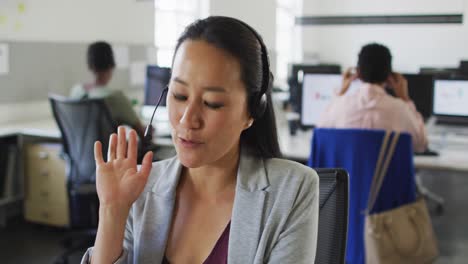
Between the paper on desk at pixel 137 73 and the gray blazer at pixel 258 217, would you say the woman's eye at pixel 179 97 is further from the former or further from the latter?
the paper on desk at pixel 137 73

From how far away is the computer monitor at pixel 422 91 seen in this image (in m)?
3.48

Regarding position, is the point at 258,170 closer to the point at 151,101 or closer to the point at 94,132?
the point at 94,132

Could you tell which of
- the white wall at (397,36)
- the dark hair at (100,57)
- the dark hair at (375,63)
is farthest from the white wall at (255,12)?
the dark hair at (375,63)

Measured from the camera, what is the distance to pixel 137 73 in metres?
4.68

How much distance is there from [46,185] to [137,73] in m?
1.54

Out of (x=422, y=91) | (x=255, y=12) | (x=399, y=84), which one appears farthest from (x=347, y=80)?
(x=255, y=12)

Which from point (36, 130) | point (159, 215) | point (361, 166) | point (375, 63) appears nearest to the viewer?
point (159, 215)

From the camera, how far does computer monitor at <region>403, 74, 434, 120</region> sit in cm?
348

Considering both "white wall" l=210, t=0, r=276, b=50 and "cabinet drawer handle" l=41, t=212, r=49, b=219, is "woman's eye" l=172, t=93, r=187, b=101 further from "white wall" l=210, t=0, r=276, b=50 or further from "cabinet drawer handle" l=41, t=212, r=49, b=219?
"white wall" l=210, t=0, r=276, b=50

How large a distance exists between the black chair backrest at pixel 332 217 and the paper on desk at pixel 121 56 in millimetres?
3465

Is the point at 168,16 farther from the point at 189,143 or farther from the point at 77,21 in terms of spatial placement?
the point at 189,143

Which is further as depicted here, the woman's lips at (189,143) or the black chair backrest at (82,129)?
the black chair backrest at (82,129)

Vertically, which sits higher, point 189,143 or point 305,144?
point 189,143

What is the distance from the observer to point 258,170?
1.09 metres
